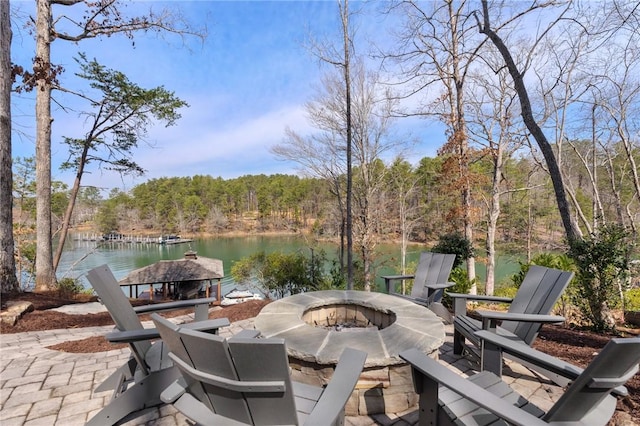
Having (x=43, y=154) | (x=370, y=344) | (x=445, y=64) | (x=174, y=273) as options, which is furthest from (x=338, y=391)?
(x=174, y=273)

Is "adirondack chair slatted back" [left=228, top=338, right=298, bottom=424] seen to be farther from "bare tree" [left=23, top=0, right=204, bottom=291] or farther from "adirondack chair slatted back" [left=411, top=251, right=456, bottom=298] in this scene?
"bare tree" [left=23, top=0, right=204, bottom=291]

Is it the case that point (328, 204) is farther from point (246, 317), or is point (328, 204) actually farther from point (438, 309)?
point (438, 309)

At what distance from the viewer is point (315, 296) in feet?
11.0

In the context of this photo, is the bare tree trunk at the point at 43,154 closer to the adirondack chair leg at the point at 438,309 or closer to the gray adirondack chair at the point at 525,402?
the adirondack chair leg at the point at 438,309

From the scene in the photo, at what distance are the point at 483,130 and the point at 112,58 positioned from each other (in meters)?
11.0

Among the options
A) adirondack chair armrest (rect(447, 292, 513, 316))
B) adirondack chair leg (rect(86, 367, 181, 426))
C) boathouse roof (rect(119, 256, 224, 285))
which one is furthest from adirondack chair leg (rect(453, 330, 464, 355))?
boathouse roof (rect(119, 256, 224, 285))

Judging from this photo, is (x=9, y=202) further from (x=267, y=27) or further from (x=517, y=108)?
(x=517, y=108)

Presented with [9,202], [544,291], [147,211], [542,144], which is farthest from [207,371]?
[147,211]

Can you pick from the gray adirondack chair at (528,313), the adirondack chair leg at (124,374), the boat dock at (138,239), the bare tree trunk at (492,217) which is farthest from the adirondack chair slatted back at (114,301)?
the boat dock at (138,239)

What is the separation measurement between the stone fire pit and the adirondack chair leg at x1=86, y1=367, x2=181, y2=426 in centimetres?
75

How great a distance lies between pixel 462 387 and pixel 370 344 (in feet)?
2.99

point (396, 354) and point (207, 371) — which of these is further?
point (396, 354)

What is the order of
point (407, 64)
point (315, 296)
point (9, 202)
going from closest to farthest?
point (315, 296) → point (9, 202) → point (407, 64)

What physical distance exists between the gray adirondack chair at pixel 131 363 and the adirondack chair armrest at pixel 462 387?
1.23m
